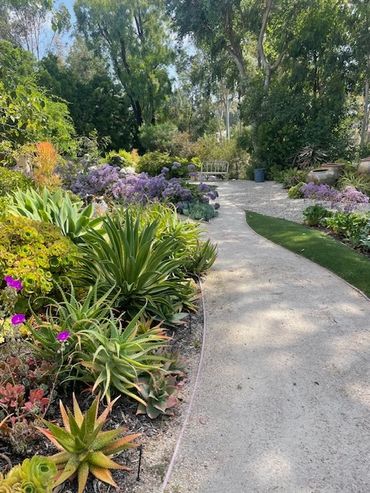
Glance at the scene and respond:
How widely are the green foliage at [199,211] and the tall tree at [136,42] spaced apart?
15.4 meters

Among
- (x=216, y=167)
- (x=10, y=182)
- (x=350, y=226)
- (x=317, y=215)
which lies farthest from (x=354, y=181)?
(x=10, y=182)

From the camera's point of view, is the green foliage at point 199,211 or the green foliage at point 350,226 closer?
the green foliage at point 350,226

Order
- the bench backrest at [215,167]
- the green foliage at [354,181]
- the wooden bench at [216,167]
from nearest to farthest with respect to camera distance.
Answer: the green foliage at [354,181]
the wooden bench at [216,167]
the bench backrest at [215,167]

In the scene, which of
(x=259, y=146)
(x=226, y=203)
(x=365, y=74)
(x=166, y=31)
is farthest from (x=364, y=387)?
(x=166, y=31)

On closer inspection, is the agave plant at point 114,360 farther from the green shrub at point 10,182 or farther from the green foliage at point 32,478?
the green shrub at point 10,182

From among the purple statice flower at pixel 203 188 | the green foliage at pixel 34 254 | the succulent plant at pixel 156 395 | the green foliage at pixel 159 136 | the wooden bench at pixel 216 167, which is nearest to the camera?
the succulent plant at pixel 156 395

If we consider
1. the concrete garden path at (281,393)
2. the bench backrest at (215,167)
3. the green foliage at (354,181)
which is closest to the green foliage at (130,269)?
the concrete garden path at (281,393)

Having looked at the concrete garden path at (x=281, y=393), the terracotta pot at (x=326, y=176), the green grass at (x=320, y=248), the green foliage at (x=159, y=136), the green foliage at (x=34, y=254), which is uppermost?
the green foliage at (x=159, y=136)

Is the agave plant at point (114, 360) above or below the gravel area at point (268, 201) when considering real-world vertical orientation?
below

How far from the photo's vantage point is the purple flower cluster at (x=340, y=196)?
7020 mm

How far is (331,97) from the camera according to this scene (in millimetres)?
14336

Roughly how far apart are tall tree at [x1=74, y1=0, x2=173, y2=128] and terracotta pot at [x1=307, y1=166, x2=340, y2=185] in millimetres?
13398

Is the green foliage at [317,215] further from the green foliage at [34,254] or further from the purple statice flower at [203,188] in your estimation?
the green foliage at [34,254]

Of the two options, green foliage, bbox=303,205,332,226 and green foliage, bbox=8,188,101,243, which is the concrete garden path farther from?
green foliage, bbox=303,205,332,226
